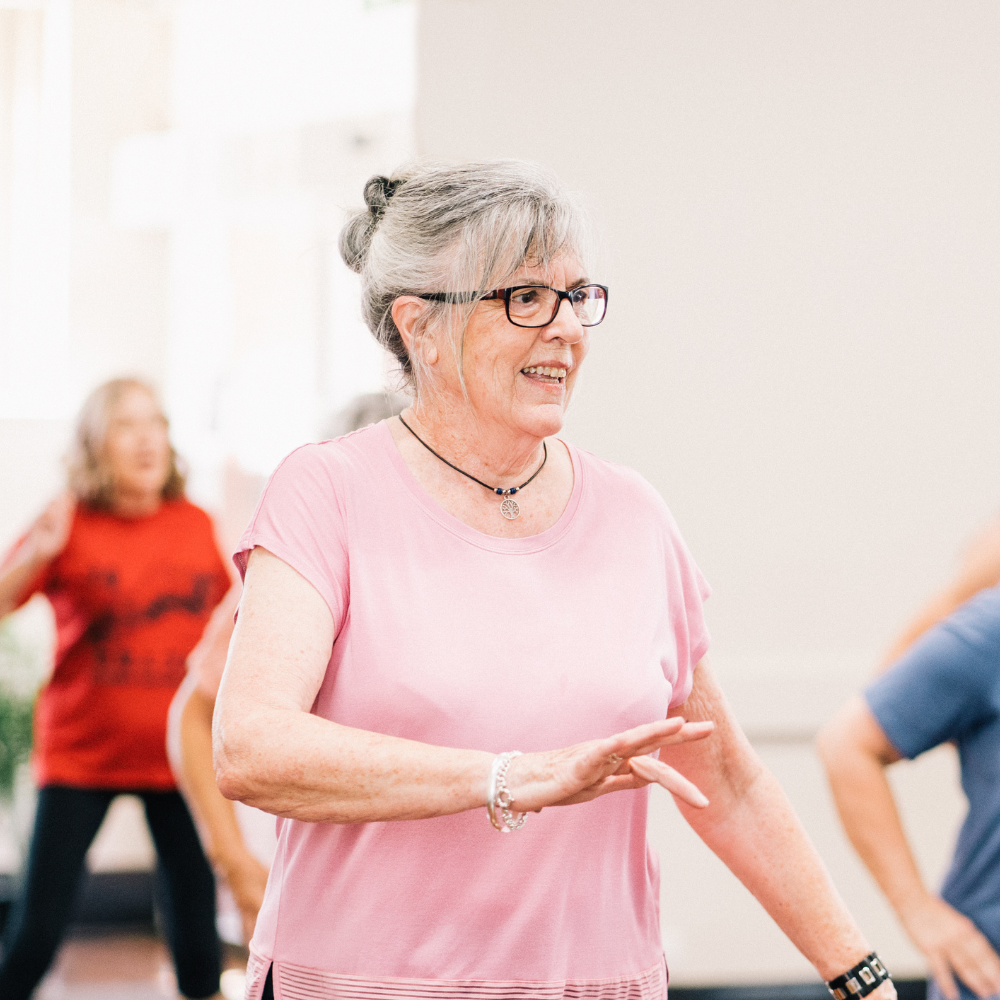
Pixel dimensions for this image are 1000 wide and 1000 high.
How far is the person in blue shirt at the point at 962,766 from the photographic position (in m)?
1.63

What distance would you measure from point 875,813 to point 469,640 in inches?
30.8

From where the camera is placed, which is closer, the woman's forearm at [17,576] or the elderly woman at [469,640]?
the elderly woman at [469,640]

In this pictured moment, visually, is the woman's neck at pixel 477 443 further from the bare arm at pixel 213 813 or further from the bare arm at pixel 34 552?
the bare arm at pixel 34 552

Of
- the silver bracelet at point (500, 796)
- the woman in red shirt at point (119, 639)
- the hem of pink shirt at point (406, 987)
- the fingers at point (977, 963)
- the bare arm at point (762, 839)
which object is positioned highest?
the silver bracelet at point (500, 796)

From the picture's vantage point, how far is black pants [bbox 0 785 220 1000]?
3.12m

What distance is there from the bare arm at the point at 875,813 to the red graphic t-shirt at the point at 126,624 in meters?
2.08

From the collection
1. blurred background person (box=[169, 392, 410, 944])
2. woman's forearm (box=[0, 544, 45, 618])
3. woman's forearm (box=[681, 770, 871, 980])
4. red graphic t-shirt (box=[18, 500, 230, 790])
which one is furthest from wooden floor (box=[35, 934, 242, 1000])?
woman's forearm (box=[681, 770, 871, 980])

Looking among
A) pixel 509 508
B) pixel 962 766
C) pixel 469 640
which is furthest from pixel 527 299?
pixel 962 766

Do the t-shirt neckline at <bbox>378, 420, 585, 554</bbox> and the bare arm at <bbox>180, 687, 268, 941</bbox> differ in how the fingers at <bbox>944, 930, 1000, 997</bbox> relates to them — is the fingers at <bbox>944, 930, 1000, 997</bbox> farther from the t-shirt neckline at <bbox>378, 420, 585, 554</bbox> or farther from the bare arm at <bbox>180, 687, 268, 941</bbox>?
the bare arm at <bbox>180, 687, 268, 941</bbox>

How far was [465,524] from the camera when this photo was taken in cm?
136

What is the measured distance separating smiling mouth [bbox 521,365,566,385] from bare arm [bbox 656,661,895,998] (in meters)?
0.37

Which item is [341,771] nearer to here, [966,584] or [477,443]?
[477,443]

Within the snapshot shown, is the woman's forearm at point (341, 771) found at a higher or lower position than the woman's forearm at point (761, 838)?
higher

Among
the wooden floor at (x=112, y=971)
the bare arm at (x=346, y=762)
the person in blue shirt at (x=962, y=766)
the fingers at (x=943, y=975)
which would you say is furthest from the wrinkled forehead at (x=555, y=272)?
the wooden floor at (x=112, y=971)
